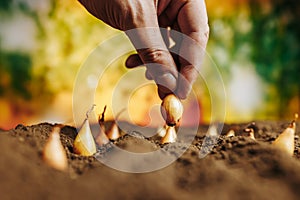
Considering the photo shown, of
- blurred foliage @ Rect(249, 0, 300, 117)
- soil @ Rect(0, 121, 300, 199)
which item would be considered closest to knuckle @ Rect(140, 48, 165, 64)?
soil @ Rect(0, 121, 300, 199)

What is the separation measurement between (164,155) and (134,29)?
0.28 meters

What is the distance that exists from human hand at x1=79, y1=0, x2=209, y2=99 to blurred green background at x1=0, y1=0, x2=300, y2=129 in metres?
0.83

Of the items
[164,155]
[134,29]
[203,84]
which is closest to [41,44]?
[203,84]

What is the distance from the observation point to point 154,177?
1.64ft

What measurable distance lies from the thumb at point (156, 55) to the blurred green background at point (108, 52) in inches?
36.0

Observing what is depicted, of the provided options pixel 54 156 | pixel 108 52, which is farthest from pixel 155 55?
pixel 108 52

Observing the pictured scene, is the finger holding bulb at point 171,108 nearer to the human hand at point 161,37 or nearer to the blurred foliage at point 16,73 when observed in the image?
the human hand at point 161,37

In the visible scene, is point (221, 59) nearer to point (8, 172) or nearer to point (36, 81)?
point (36, 81)

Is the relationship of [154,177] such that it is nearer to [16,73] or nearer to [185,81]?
[185,81]

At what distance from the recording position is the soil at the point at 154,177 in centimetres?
46

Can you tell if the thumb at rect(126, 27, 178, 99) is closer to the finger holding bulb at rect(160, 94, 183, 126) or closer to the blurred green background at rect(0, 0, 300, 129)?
the finger holding bulb at rect(160, 94, 183, 126)

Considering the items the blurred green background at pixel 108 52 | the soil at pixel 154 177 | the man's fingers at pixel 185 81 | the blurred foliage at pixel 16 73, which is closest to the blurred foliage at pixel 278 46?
the blurred green background at pixel 108 52

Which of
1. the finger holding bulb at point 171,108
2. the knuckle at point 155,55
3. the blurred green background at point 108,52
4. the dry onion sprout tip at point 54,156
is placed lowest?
the dry onion sprout tip at point 54,156

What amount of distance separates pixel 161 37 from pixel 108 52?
3.62 ft
